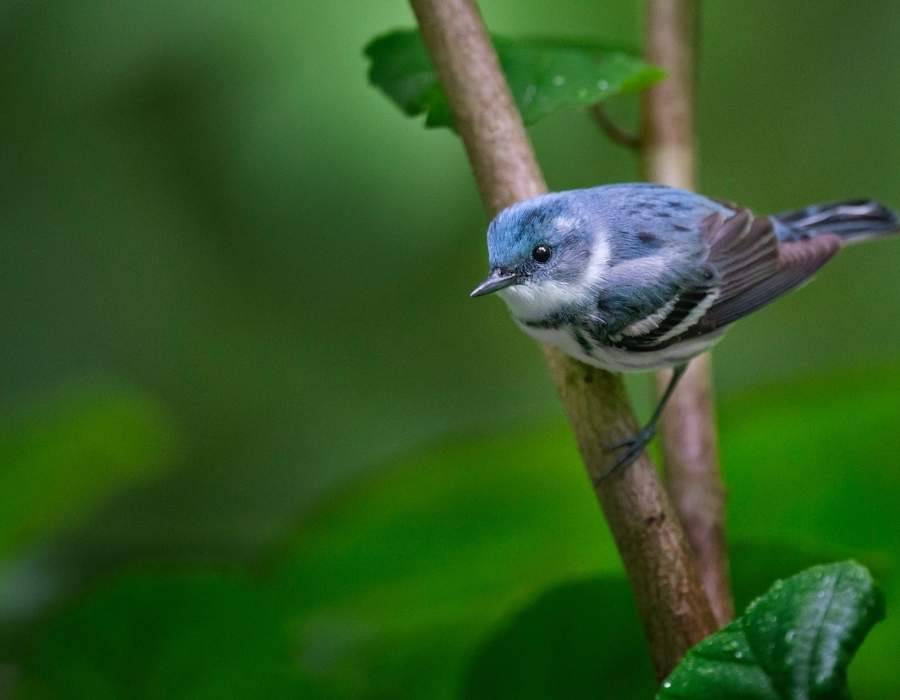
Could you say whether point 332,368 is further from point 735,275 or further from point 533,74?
point 533,74

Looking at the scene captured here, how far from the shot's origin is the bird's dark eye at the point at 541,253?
2332mm

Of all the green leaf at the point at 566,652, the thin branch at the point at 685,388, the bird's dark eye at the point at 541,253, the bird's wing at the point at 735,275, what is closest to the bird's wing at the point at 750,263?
the bird's wing at the point at 735,275

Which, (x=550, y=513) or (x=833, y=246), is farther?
(x=550, y=513)

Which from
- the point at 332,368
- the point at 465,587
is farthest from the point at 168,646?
the point at 332,368

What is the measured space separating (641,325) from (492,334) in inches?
128

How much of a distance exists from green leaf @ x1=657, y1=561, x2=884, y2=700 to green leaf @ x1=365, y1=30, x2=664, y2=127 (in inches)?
44.2

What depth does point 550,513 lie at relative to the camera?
2.96 meters

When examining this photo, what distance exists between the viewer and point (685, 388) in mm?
2578

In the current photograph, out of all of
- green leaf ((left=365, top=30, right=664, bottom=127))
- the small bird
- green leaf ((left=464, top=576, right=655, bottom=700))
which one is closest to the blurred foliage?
green leaf ((left=464, top=576, right=655, bottom=700))

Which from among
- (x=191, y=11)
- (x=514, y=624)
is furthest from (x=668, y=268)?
(x=191, y=11)

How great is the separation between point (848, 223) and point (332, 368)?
3.41 metres

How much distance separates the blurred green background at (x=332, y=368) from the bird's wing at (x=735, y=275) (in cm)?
34

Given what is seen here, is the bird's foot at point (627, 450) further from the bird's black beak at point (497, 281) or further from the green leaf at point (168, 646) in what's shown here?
the green leaf at point (168, 646)

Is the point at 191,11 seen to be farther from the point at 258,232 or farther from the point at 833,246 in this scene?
the point at 833,246
